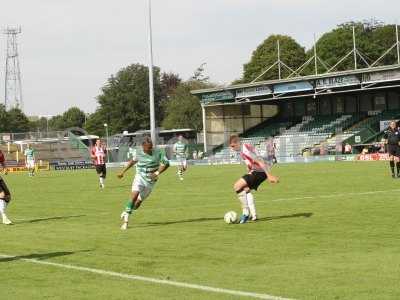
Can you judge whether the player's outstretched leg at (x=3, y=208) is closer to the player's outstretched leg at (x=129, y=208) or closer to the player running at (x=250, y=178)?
the player's outstretched leg at (x=129, y=208)

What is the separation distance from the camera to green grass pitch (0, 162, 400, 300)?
30.5 ft

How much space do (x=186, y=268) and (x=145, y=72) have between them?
408 ft

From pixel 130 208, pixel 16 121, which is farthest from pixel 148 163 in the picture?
pixel 16 121

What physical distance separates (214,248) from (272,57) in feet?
290

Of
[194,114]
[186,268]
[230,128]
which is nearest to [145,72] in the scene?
[194,114]

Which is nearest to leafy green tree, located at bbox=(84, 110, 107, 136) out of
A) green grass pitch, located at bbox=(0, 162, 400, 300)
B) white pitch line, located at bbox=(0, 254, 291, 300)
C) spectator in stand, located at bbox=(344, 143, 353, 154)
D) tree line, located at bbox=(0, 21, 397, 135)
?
tree line, located at bbox=(0, 21, 397, 135)

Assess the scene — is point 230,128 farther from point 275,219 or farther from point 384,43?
point 275,219

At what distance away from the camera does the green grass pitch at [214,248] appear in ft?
30.5

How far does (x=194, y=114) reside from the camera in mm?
109750

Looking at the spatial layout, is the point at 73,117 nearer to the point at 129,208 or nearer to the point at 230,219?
the point at 129,208

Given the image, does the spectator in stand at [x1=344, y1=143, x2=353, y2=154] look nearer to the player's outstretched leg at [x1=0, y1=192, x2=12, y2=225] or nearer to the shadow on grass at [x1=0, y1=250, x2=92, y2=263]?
the player's outstretched leg at [x1=0, y1=192, x2=12, y2=225]

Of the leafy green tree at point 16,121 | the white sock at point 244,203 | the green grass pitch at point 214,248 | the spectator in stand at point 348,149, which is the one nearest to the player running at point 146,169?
the green grass pitch at point 214,248

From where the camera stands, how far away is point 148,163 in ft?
55.6

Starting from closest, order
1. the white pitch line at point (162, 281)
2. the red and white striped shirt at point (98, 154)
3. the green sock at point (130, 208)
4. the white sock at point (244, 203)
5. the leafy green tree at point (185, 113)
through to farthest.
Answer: the white pitch line at point (162, 281), the green sock at point (130, 208), the white sock at point (244, 203), the red and white striped shirt at point (98, 154), the leafy green tree at point (185, 113)
